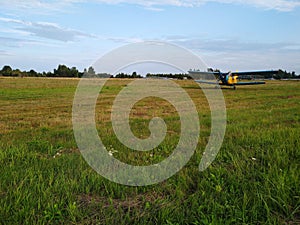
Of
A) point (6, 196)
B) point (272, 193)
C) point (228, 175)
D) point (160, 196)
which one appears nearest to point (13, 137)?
point (6, 196)

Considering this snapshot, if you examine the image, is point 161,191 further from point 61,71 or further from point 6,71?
point 6,71

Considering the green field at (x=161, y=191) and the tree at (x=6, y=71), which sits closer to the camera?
the green field at (x=161, y=191)

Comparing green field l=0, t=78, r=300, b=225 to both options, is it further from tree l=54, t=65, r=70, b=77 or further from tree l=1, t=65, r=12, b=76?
tree l=1, t=65, r=12, b=76

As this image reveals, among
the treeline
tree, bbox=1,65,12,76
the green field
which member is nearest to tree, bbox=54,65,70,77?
the treeline

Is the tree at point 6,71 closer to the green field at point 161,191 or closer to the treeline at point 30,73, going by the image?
the treeline at point 30,73

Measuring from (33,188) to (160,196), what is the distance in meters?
1.71

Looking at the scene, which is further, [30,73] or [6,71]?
[30,73]

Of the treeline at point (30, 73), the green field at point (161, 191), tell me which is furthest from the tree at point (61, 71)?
the green field at point (161, 191)

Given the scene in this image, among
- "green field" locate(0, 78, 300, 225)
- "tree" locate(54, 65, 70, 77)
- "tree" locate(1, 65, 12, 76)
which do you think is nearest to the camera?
"green field" locate(0, 78, 300, 225)

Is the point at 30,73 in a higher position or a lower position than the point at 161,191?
higher

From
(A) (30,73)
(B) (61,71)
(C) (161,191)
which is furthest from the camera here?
(A) (30,73)

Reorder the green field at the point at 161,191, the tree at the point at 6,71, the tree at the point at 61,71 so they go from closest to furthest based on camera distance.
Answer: the green field at the point at 161,191
the tree at the point at 61,71
the tree at the point at 6,71

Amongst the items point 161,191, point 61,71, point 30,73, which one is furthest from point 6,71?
point 161,191

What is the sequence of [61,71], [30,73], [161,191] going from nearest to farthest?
[161,191] → [61,71] → [30,73]
